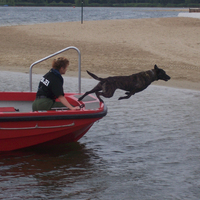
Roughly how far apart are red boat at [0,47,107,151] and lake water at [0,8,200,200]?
6.1 inches

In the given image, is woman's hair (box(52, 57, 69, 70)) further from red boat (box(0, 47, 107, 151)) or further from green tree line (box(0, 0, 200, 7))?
green tree line (box(0, 0, 200, 7))

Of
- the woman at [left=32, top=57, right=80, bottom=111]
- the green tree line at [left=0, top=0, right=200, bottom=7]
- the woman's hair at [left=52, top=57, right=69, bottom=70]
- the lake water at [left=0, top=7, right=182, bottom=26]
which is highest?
the green tree line at [left=0, top=0, right=200, bottom=7]

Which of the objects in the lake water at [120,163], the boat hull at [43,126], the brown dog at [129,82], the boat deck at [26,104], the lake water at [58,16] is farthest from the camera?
the lake water at [58,16]

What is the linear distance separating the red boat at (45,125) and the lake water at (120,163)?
155 millimetres

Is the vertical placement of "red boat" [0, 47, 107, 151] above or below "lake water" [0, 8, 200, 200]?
above

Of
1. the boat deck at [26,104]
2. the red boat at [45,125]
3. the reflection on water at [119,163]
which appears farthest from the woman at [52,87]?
the reflection on water at [119,163]

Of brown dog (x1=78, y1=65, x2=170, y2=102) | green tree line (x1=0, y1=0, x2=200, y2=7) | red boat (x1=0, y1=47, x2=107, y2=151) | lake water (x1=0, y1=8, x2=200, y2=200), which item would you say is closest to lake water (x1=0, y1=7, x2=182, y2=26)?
lake water (x1=0, y1=8, x2=200, y2=200)

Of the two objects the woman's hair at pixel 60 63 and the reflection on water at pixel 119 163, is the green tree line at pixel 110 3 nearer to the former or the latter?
the reflection on water at pixel 119 163

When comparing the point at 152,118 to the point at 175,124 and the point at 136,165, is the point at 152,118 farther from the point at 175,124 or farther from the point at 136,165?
the point at 136,165

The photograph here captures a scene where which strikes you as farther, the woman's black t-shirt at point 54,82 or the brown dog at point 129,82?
the woman's black t-shirt at point 54,82

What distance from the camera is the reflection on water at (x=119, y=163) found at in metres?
4.32

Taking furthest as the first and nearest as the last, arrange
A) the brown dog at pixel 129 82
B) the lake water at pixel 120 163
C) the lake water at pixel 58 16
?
1. the lake water at pixel 58 16
2. the brown dog at pixel 129 82
3. the lake water at pixel 120 163

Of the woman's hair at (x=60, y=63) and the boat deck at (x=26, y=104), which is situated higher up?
the woman's hair at (x=60, y=63)

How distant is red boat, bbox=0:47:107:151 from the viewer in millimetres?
5152
